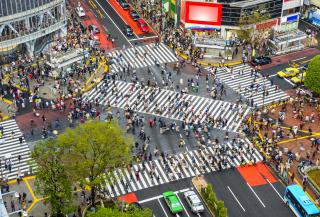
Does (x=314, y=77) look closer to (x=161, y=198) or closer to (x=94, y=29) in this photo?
(x=161, y=198)

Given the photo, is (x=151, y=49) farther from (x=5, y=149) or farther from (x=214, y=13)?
(x=5, y=149)

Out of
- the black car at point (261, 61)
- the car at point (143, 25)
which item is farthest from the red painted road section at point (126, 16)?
the black car at point (261, 61)

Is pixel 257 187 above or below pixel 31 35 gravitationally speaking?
below

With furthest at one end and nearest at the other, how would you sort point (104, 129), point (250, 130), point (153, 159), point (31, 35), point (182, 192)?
point (31, 35), point (250, 130), point (153, 159), point (182, 192), point (104, 129)

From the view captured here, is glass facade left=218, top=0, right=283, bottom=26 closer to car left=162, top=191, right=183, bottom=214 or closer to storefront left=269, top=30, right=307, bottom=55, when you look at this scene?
storefront left=269, top=30, right=307, bottom=55

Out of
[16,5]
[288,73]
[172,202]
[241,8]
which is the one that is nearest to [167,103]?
[288,73]

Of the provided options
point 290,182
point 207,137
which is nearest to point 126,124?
point 207,137

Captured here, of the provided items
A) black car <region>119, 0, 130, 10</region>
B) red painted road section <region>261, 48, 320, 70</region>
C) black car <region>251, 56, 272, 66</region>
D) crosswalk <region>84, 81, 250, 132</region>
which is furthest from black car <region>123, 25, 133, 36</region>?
red painted road section <region>261, 48, 320, 70</region>
